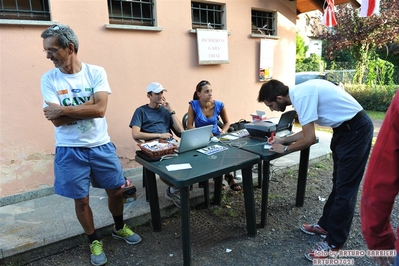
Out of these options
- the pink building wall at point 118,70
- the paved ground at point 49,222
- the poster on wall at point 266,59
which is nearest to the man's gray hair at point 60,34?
the pink building wall at point 118,70

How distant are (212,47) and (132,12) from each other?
50.3 inches

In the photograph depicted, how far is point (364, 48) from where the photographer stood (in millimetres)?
12008

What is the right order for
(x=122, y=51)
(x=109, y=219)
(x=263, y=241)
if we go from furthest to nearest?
(x=122, y=51) → (x=109, y=219) → (x=263, y=241)

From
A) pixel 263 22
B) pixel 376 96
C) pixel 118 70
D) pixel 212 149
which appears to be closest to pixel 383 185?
pixel 212 149

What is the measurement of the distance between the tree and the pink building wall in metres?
8.02

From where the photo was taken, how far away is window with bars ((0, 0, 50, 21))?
3.05 m

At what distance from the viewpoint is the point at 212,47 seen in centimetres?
444

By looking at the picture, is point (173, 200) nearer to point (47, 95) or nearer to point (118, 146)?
point (118, 146)

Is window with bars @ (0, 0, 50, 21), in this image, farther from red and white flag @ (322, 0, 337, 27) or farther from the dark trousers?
red and white flag @ (322, 0, 337, 27)

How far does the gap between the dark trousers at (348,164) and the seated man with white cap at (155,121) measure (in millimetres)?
1557

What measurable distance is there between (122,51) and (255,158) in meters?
2.35

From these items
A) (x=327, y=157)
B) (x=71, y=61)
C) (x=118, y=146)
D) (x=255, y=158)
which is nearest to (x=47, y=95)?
(x=71, y=61)

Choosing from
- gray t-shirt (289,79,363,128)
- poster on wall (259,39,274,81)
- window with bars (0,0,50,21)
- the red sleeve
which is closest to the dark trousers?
gray t-shirt (289,79,363,128)

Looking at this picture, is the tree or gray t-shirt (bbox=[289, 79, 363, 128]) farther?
the tree
